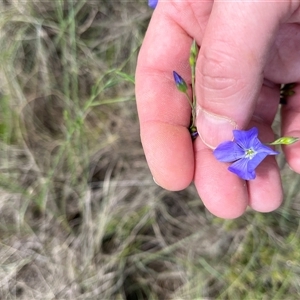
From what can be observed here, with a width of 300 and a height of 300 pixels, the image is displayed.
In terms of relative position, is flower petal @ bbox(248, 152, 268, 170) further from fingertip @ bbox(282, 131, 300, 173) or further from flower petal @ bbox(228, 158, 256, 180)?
fingertip @ bbox(282, 131, 300, 173)

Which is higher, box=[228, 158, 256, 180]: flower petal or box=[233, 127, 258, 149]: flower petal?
box=[233, 127, 258, 149]: flower petal

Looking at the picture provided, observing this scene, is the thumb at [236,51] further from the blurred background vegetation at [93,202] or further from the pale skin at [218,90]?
the blurred background vegetation at [93,202]

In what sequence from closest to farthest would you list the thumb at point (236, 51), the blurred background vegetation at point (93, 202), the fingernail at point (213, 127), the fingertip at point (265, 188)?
1. the thumb at point (236, 51)
2. the fingernail at point (213, 127)
3. the fingertip at point (265, 188)
4. the blurred background vegetation at point (93, 202)

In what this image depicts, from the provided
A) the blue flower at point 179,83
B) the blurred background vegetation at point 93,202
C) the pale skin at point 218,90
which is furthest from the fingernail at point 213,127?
the blurred background vegetation at point 93,202

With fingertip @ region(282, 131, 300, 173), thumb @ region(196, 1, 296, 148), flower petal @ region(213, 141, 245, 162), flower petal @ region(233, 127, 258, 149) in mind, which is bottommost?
fingertip @ region(282, 131, 300, 173)

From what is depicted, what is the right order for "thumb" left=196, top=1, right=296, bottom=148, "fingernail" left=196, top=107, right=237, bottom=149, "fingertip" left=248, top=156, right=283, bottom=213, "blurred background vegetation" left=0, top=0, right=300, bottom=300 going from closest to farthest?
"thumb" left=196, top=1, right=296, bottom=148, "fingernail" left=196, top=107, right=237, bottom=149, "fingertip" left=248, top=156, right=283, bottom=213, "blurred background vegetation" left=0, top=0, right=300, bottom=300

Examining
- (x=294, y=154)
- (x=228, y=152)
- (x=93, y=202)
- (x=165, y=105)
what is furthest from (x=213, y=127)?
(x=93, y=202)

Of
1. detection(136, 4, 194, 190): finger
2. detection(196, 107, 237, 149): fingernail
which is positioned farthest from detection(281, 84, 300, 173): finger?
detection(136, 4, 194, 190): finger
